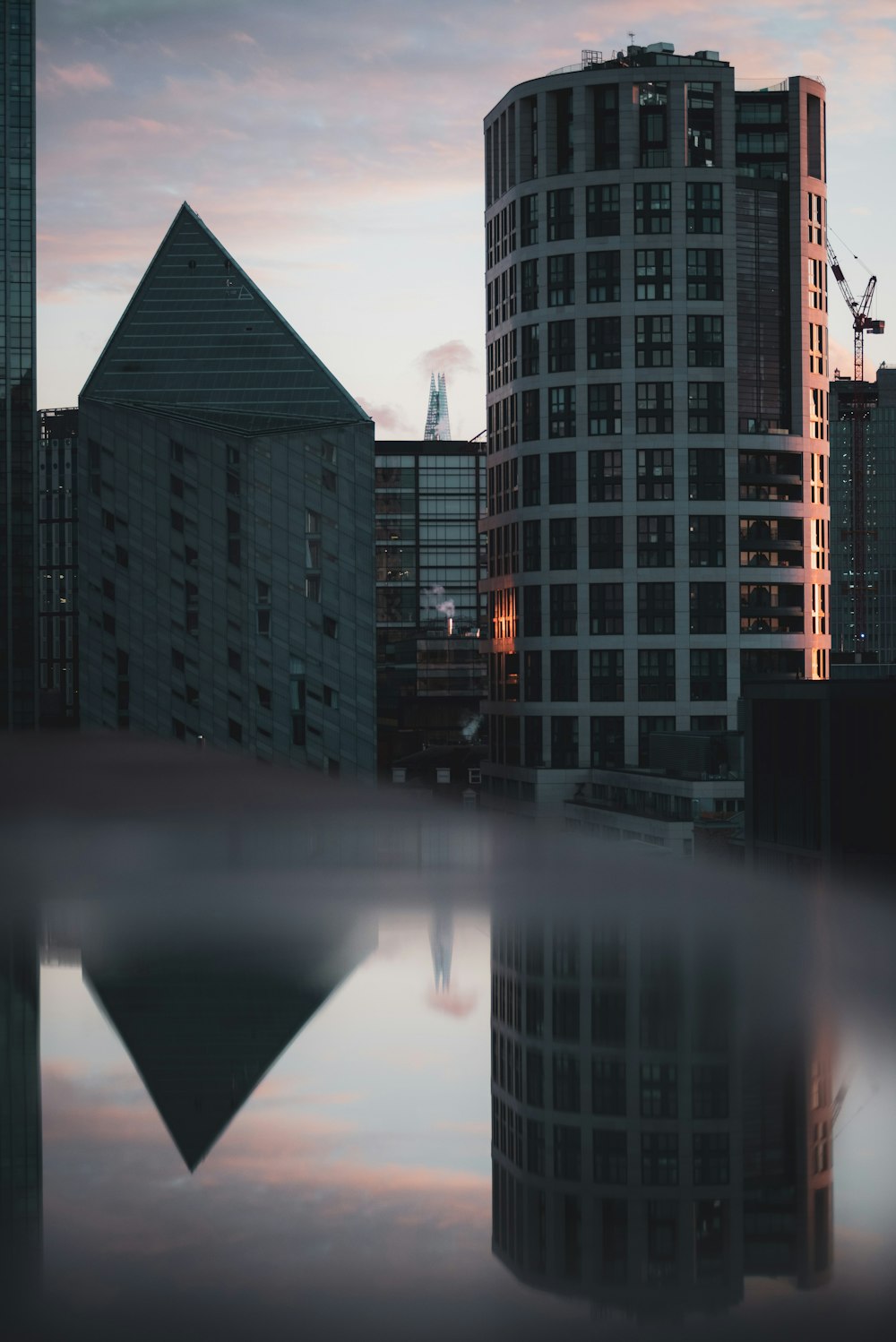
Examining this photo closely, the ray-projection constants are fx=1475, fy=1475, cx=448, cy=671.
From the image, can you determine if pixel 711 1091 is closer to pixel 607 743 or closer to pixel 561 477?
pixel 607 743

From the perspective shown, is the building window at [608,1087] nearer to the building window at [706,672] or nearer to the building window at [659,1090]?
the building window at [659,1090]

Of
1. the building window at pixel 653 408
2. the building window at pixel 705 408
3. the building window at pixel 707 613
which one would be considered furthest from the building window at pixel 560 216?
the building window at pixel 707 613

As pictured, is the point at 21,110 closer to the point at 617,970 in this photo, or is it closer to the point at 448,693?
the point at 448,693

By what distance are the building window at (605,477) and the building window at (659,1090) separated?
305ft

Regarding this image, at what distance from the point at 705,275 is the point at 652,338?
5539 millimetres

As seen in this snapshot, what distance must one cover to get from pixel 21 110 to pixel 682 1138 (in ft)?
502

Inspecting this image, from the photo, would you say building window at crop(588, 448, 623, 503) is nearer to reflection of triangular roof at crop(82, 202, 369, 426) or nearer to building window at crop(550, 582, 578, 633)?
building window at crop(550, 582, 578, 633)

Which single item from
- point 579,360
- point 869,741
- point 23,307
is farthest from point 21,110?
point 869,741

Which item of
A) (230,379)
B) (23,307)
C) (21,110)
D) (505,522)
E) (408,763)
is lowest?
(408,763)

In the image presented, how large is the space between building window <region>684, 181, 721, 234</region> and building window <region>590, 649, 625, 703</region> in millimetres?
28993

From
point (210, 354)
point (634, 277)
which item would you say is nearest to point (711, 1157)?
point (210, 354)

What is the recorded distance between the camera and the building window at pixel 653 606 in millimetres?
100000

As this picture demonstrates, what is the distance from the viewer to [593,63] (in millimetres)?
105312

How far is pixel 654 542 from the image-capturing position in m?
100
